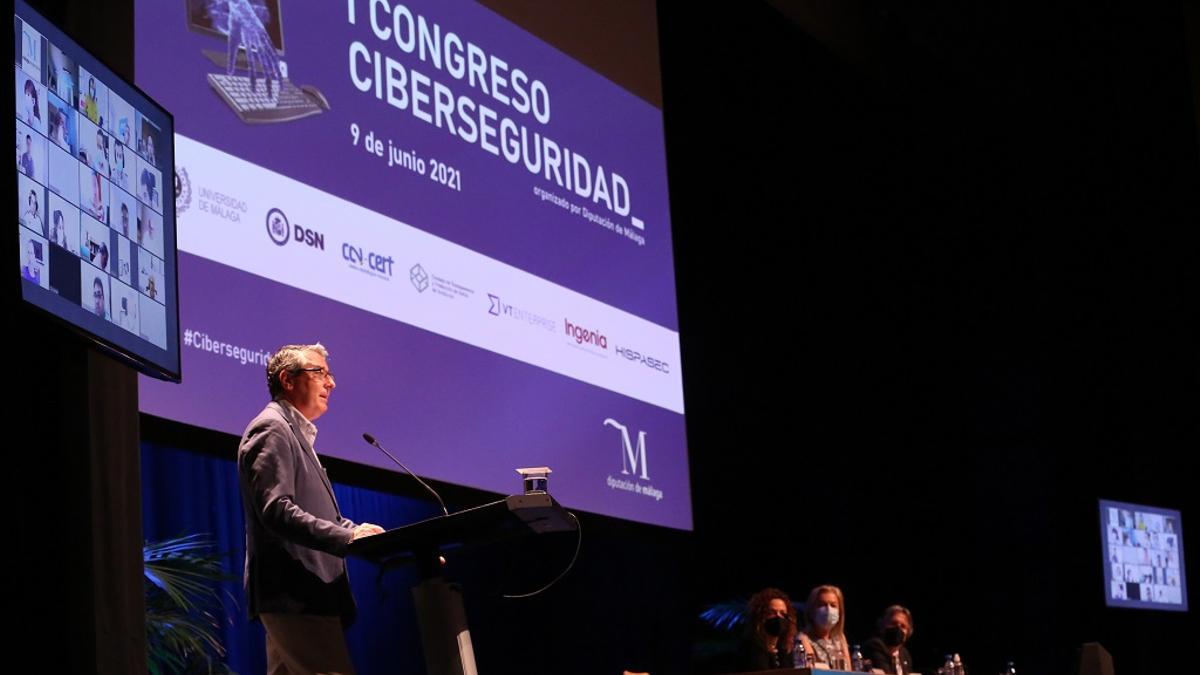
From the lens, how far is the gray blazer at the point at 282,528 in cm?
296

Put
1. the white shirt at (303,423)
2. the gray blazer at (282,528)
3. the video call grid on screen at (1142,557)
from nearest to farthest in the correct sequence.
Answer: the gray blazer at (282,528), the white shirt at (303,423), the video call grid on screen at (1142,557)

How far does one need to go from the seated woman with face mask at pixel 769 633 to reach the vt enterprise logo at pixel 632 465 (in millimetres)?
505

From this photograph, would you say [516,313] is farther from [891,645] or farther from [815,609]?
[891,645]

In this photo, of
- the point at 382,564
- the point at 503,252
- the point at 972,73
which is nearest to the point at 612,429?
the point at 503,252

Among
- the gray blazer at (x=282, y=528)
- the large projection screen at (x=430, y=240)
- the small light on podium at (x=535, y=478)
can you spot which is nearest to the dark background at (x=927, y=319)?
the large projection screen at (x=430, y=240)

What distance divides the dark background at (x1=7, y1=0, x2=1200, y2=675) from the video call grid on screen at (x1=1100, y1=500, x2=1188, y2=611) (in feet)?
0.39

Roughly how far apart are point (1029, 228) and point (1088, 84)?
1085mm

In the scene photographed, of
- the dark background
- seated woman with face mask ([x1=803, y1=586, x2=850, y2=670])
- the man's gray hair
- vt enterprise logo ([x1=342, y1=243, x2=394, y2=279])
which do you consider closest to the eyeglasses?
the man's gray hair

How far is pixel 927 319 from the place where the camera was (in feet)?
29.6

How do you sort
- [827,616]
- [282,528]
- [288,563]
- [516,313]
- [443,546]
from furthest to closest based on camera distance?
1. [827,616]
2. [516,313]
3. [288,563]
4. [282,528]
5. [443,546]

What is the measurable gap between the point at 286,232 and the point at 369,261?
0.31 m

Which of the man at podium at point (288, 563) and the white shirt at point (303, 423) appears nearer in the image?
the man at podium at point (288, 563)

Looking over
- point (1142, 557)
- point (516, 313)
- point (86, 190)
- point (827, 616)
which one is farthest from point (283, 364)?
point (1142, 557)

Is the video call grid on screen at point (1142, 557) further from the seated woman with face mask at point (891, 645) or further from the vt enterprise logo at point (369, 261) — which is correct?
the vt enterprise logo at point (369, 261)
